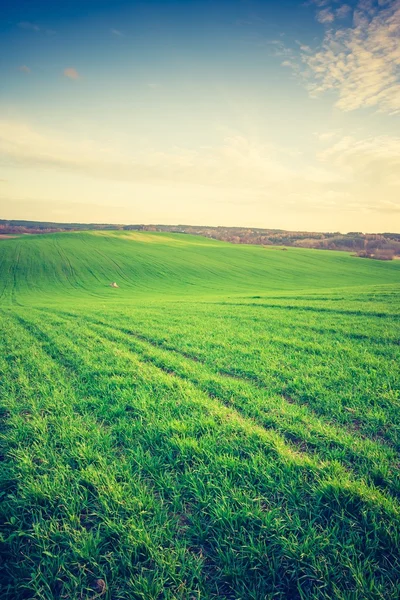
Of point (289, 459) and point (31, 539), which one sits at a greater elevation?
point (289, 459)

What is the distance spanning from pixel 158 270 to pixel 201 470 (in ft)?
163

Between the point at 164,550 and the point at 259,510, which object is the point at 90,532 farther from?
the point at 259,510

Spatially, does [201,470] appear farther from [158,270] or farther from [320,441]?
[158,270]

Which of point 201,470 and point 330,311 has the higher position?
point 330,311

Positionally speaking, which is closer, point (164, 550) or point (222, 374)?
point (164, 550)

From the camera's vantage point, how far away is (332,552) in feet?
8.44

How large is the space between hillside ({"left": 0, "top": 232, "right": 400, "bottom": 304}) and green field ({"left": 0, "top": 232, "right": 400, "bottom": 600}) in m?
26.3

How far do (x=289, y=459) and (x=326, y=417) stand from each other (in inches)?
58.7

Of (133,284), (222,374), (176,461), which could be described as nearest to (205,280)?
(133,284)

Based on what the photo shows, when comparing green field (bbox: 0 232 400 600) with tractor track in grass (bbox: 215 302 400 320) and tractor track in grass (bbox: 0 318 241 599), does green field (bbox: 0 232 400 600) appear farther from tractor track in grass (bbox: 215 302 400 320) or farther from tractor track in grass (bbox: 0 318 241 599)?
tractor track in grass (bbox: 215 302 400 320)


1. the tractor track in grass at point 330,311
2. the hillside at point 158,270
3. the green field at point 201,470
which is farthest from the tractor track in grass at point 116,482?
the hillside at point 158,270

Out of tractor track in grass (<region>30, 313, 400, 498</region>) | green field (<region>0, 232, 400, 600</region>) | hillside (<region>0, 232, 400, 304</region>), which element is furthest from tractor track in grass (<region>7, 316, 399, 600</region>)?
hillside (<region>0, 232, 400, 304</region>)

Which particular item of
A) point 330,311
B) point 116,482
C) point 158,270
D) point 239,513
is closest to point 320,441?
point 239,513

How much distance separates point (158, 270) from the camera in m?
52.0
